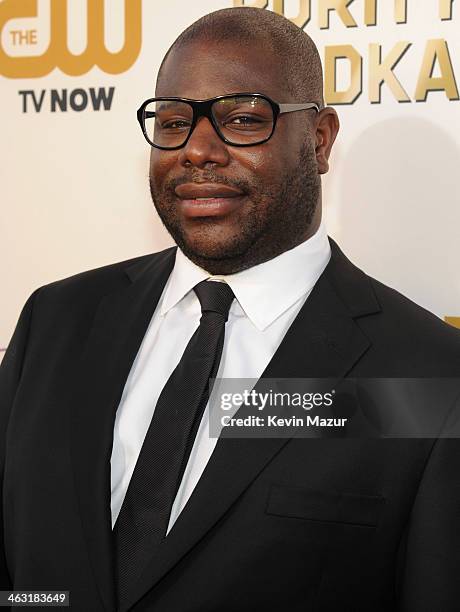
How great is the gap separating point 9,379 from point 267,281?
483mm

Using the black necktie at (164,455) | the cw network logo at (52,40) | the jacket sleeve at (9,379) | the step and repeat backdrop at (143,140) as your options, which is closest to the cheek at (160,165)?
the black necktie at (164,455)

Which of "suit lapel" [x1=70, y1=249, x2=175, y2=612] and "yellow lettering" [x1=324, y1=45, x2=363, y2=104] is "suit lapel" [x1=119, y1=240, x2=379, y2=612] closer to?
"suit lapel" [x1=70, y1=249, x2=175, y2=612]

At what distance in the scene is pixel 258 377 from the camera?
147cm

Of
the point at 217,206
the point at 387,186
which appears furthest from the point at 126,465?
the point at 387,186

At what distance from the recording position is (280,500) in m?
1.35

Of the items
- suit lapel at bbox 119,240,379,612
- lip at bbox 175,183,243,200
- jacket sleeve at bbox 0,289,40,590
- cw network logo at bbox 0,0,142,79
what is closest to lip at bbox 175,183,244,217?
lip at bbox 175,183,243,200

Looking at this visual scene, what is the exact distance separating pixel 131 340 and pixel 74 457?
0.22 metres

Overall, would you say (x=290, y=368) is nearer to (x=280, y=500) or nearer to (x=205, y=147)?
(x=280, y=500)

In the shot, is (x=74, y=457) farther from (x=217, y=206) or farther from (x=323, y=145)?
(x=323, y=145)

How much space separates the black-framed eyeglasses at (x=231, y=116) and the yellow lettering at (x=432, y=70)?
0.49 meters

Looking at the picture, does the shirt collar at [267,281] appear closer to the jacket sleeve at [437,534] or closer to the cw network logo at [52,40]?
the jacket sleeve at [437,534]

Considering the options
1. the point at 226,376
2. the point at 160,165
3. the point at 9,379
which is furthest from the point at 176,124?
the point at 9,379

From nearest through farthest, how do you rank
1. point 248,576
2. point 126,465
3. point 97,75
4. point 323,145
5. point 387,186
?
point 248,576
point 126,465
point 323,145
point 387,186
point 97,75

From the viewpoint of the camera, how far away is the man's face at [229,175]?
1468 millimetres
